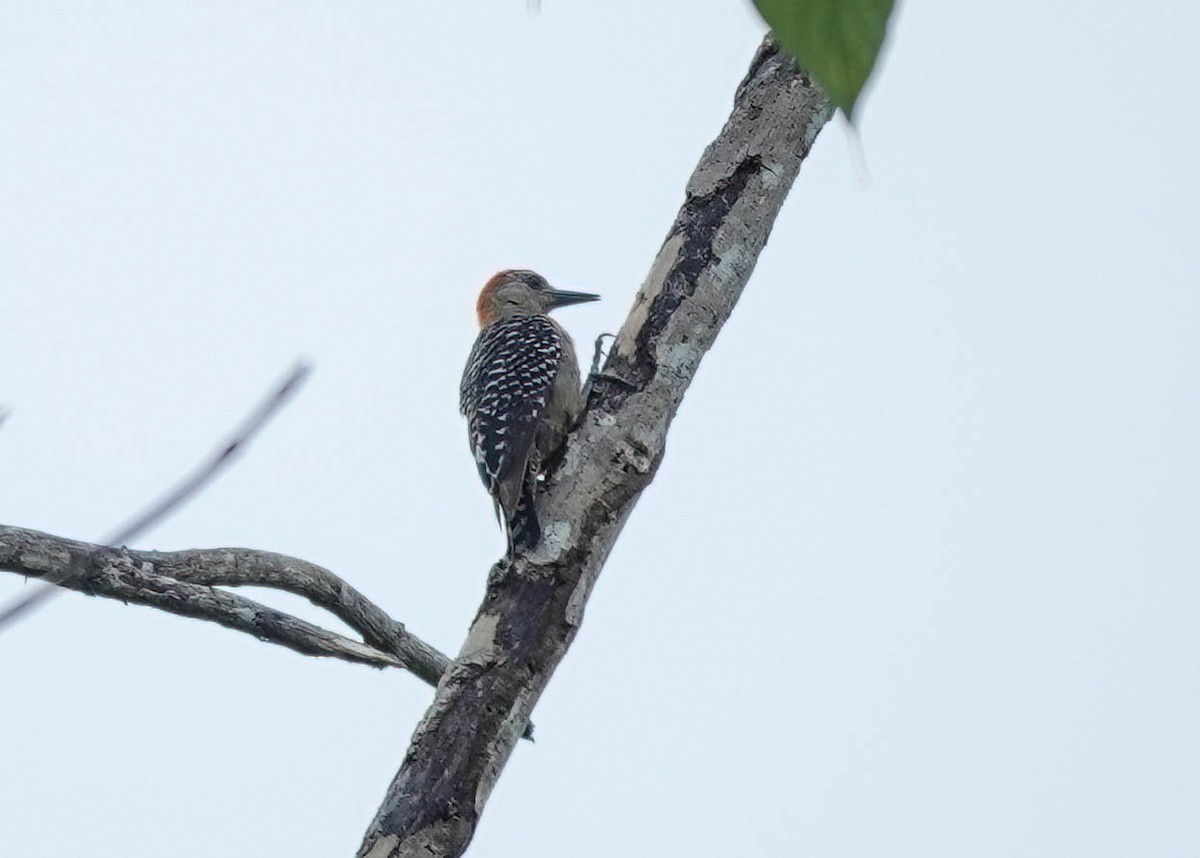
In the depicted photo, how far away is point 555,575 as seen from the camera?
3.47m

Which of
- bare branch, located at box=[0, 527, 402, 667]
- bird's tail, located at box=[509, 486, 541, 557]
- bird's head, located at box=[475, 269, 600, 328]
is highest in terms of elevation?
bird's head, located at box=[475, 269, 600, 328]

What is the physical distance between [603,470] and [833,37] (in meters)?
3.10

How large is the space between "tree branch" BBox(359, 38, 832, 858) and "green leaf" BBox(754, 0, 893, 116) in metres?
2.32

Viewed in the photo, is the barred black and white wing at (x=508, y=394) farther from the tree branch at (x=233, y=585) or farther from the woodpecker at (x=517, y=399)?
the tree branch at (x=233, y=585)

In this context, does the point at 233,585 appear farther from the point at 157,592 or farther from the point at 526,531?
the point at 526,531

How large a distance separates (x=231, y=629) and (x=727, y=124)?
6.99ft

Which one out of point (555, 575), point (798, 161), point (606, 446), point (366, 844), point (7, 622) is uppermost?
point (798, 161)

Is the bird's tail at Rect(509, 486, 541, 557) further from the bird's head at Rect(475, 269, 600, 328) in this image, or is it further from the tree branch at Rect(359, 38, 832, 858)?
the bird's head at Rect(475, 269, 600, 328)

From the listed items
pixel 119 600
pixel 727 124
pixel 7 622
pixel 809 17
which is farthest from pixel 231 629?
pixel 809 17

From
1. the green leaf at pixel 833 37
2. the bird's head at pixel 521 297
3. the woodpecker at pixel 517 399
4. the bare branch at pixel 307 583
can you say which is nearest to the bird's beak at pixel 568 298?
the bird's head at pixel 521 297

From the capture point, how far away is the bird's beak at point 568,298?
8.47m

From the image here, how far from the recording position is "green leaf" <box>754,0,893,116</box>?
22.7 inches

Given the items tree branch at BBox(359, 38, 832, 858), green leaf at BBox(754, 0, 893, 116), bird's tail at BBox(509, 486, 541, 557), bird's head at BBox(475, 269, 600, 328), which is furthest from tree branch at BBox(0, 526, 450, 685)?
bird's head at BBox(475, 269, 600, 328)

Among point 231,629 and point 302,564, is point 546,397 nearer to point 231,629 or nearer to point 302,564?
point 302,564
